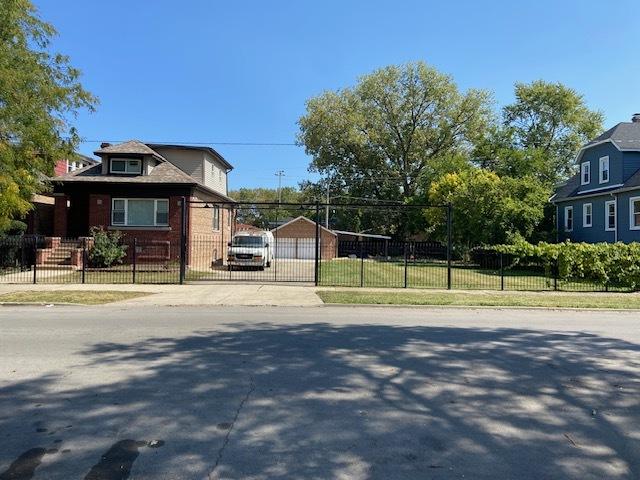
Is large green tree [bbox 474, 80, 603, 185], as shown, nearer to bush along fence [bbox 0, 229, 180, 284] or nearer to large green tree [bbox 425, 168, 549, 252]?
large green tree [bbox 425, 168, 549, 252]

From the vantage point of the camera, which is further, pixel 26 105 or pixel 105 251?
pixel 105 251

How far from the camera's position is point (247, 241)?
29891 millimetres

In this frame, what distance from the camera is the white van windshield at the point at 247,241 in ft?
97.0

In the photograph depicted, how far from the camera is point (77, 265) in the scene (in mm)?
24625

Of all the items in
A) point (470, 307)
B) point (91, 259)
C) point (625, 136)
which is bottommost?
point (470, 307)

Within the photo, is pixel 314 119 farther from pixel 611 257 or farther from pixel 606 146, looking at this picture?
pixel 611 257

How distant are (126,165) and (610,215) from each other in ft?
89.0

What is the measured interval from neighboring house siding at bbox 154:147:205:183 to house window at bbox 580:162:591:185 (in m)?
24.0

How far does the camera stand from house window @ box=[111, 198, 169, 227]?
2658cm

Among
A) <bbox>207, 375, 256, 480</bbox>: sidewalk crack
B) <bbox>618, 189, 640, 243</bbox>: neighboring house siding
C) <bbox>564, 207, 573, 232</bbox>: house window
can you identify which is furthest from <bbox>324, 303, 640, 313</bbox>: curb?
<bbox>564, 207, 573, 232</bbox>: house window

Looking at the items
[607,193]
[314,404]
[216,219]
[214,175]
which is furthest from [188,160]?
[314,404]

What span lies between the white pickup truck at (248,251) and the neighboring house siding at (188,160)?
437 centimetres

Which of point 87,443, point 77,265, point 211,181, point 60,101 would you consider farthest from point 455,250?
point 87,443

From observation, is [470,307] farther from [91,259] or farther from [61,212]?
[61,212]
